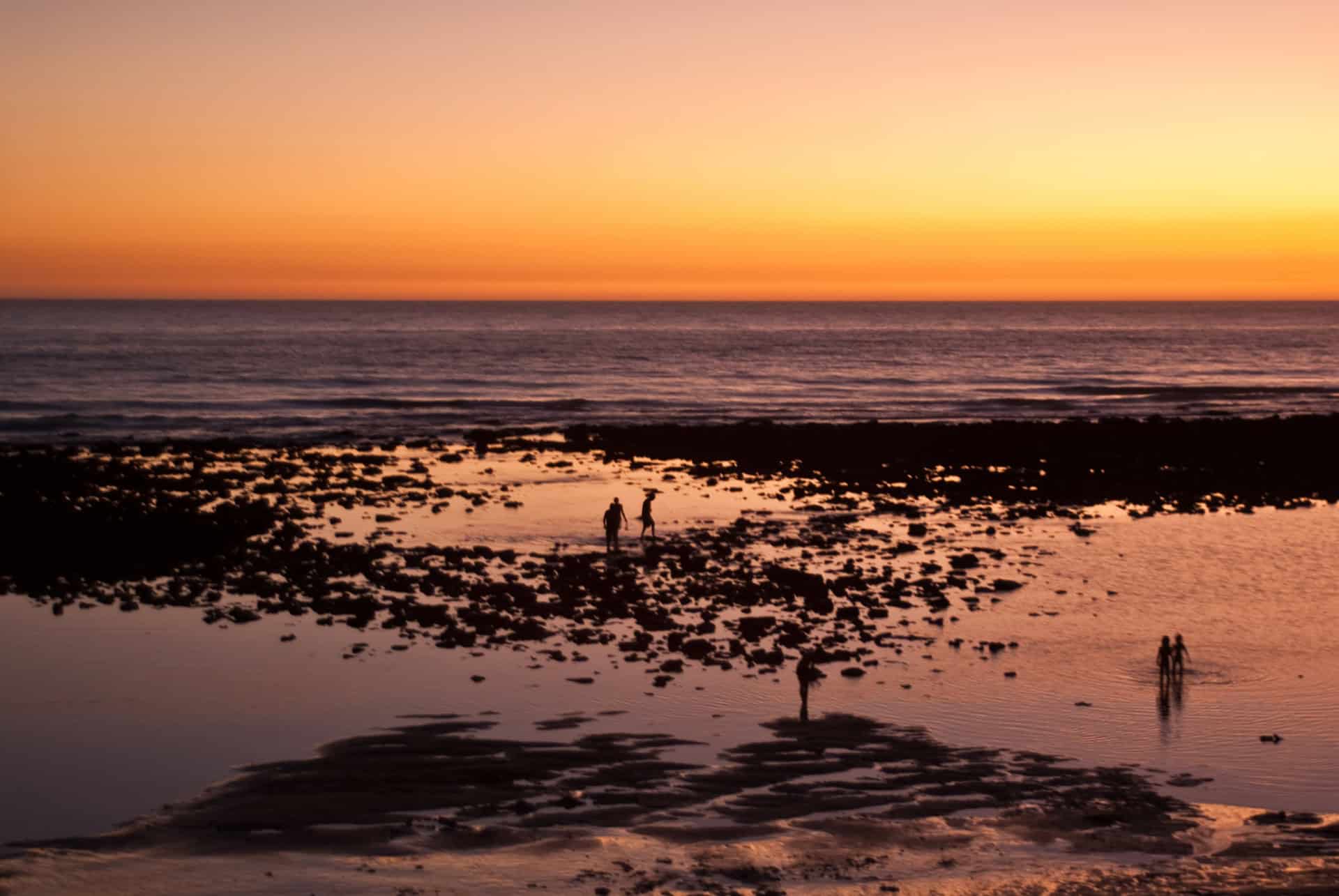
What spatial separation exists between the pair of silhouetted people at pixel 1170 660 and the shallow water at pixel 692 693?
276mm

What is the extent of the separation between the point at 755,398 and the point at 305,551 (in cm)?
5481

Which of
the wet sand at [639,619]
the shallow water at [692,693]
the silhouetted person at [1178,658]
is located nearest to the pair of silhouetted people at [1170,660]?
the silhouetted person at [1178,658]

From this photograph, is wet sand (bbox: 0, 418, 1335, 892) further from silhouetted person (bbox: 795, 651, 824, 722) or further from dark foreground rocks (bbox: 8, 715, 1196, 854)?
silhouetted person (bbox: 795, 651, 824, 722)

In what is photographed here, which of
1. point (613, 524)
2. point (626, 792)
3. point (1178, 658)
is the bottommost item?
point (626, 792)

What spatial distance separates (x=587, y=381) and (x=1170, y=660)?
76504mm

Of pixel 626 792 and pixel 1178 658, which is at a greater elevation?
pixel 1178 658

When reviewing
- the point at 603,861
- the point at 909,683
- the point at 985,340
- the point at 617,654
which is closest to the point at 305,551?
the point at 617,654

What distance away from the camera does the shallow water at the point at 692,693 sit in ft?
57.0

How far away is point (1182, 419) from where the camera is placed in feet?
208

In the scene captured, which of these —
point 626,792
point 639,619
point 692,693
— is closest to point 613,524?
point 639,619

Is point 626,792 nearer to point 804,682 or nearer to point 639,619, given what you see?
point 804,682

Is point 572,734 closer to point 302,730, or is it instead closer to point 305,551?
point 302,730

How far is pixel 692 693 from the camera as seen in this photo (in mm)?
20609

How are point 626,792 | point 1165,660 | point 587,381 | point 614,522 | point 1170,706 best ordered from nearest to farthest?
point 626,792, point 1170,706, point 1165,660, point 614,522, point 587,381
